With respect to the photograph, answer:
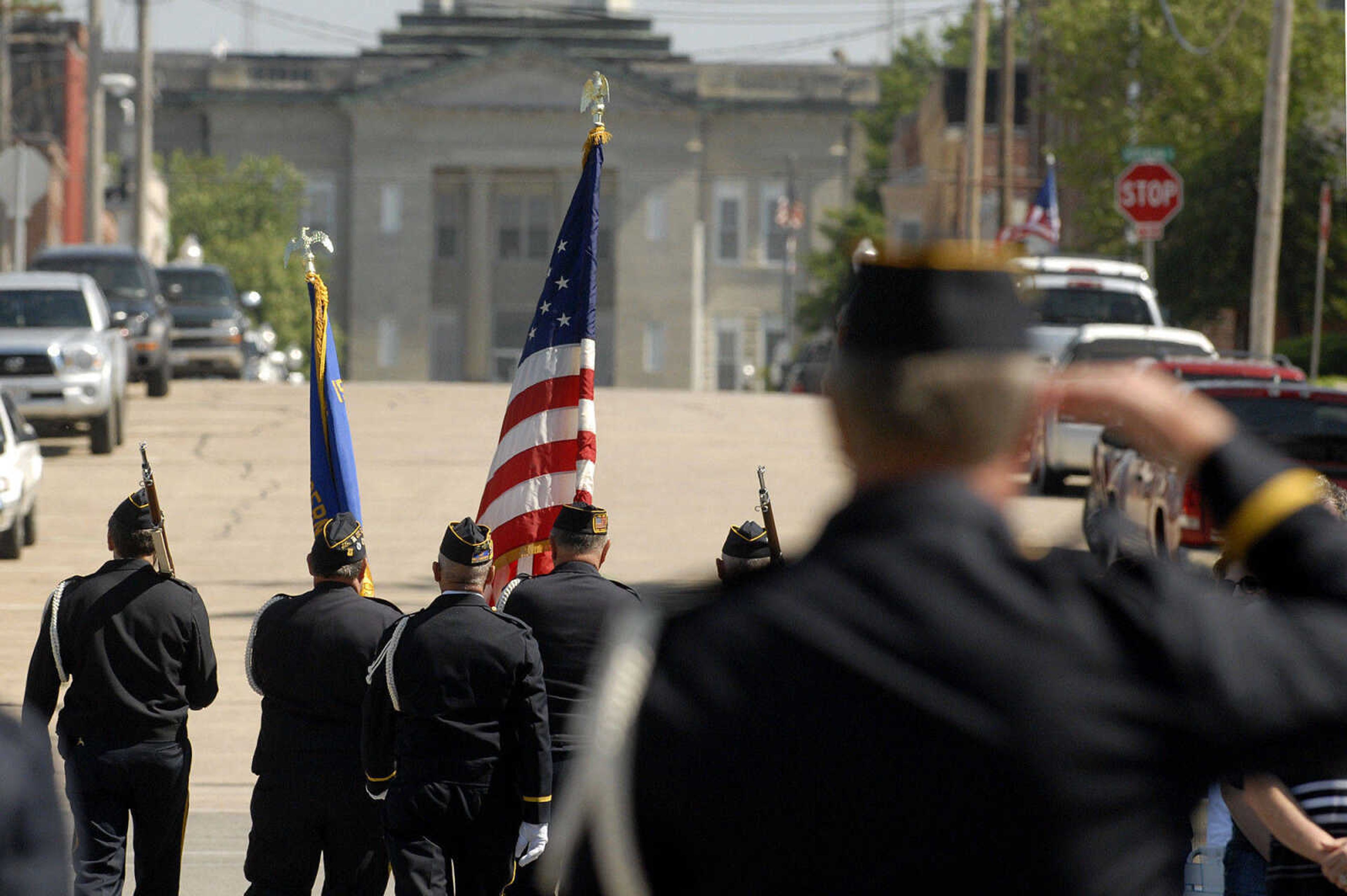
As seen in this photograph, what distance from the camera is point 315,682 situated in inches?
275

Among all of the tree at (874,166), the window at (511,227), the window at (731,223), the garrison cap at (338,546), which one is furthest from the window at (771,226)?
the garrison cap at (338,546)

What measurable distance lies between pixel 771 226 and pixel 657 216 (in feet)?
14.8

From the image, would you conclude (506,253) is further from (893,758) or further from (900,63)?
(893,758)

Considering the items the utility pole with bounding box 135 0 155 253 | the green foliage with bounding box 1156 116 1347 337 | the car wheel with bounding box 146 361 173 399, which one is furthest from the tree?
the car wheel with bounding box 146 361 173 399

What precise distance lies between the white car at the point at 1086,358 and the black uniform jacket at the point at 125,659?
12994 millimetres

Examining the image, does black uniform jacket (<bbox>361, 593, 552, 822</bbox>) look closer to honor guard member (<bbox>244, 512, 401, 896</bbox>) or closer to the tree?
honor guard member (<bbox>244, 512, 401, 896</bbox>)

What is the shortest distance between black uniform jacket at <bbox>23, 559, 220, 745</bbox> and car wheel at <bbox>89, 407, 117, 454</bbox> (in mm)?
15335

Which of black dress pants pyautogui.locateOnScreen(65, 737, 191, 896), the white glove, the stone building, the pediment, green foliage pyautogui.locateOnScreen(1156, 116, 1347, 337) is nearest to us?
the white glove

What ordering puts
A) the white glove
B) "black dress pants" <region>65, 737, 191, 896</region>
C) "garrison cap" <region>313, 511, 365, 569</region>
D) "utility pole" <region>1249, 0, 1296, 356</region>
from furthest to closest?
"utility pole" <region>1249, 0, 1296, 356</region> → "garrison cap" <region>313, 511, 365, 569</region> → "black dress pants" <region>65, 737, 191, 896</region> → the white glove

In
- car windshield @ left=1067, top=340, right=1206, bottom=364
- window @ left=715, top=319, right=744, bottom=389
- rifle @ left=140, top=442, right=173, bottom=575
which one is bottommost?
window @ left=715, top=319, right=744, bottom=389

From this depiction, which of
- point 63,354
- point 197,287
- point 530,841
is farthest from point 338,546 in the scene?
point 197,287

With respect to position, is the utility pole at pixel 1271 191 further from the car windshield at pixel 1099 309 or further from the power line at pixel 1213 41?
the power line at pixel 1213 41

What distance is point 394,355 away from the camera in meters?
74.9

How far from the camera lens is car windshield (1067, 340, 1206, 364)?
19.7 metres
